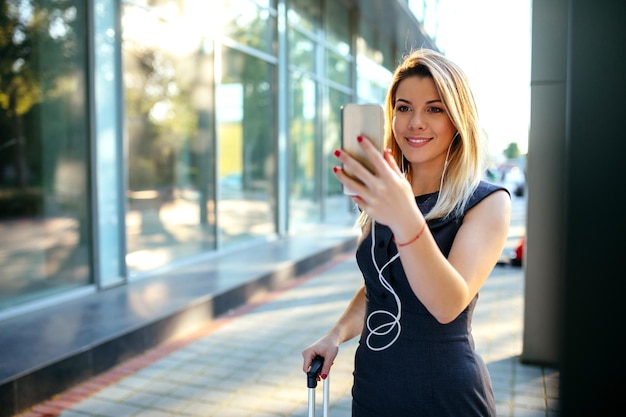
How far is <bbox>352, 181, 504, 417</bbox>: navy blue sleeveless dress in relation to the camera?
1.55 metres

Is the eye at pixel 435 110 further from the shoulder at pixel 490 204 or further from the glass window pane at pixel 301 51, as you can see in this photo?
the glass window pane at pixel 301 51

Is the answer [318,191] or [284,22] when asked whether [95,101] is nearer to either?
[284,22]

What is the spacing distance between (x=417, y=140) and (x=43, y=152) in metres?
5.58

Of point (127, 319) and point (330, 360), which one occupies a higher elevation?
point (330, 360)

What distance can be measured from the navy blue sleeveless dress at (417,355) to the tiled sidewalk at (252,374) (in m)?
2.34

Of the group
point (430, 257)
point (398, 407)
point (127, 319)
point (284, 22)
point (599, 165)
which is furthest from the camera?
point (284, 22)

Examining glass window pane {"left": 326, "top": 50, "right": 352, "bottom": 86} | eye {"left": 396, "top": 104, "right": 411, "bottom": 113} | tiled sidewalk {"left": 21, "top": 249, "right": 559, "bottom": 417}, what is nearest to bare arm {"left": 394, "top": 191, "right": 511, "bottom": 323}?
eye {"left": 396, "top": 104, "right": 411, "bottom": 113}

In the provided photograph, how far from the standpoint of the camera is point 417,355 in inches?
61.7

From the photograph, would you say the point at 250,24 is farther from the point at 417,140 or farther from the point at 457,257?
the point at 457,257

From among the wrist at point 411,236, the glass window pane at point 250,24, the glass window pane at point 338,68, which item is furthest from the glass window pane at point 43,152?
the glass window pane at point 338,68

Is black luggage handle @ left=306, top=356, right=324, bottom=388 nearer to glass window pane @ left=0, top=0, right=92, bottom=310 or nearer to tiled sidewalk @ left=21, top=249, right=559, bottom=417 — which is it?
tiled sidewalk @ left=21, top=249, right=559, bottom=417

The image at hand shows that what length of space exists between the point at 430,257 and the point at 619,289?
1.81ft

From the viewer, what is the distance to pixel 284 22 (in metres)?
11.6

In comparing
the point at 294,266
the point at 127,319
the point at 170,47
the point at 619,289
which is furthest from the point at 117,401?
the point at 170,47
